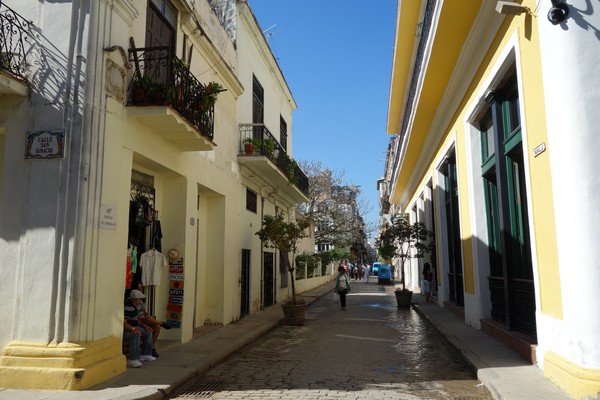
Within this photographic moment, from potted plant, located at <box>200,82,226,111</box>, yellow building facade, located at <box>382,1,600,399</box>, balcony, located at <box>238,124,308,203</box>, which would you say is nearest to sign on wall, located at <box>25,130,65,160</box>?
potted plant, located at <box>200,82,226,111</box>

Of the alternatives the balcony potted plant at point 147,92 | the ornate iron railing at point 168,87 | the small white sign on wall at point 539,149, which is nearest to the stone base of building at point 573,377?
the small white sign on wall at point 539,149

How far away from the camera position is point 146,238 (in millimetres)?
8117

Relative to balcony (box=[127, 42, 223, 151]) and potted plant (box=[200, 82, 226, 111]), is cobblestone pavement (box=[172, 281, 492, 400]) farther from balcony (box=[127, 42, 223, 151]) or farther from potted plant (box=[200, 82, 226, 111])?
potted plant (box=[200, 82, 226, 111])

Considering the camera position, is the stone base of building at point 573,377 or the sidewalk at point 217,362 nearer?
the stone base of building at point 573,377

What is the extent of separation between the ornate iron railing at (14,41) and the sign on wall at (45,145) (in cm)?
84

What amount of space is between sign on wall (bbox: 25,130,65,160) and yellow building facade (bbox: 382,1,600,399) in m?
5.79

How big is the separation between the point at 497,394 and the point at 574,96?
3.27 metres

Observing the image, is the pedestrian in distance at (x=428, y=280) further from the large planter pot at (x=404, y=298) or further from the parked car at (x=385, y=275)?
the parked car at (x=385, y=275)

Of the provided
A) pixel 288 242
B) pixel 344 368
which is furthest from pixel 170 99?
pixel 288 242

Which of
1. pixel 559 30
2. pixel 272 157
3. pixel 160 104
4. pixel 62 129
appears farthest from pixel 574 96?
pixel 272 157

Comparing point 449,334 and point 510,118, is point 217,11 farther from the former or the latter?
point 449,334

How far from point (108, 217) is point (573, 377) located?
18.5 ft

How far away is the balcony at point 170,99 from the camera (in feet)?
22.5

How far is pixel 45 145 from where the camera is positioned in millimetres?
5902
